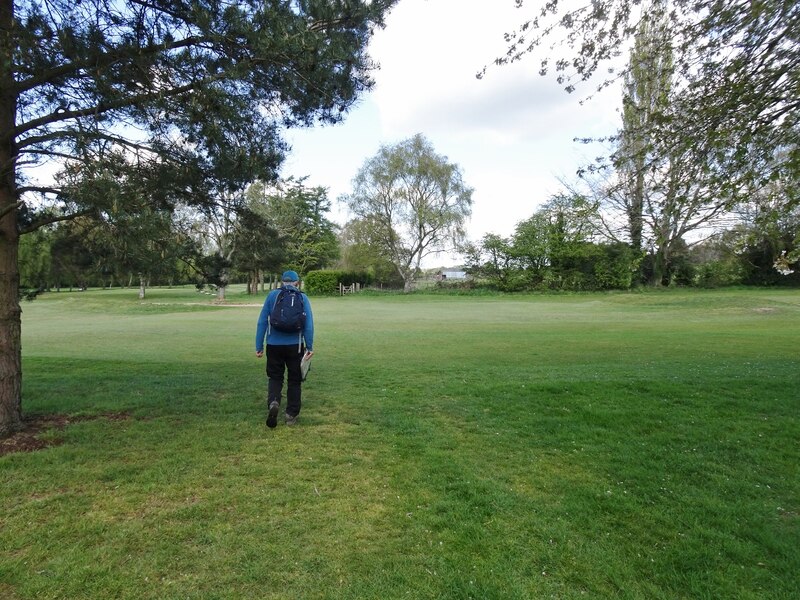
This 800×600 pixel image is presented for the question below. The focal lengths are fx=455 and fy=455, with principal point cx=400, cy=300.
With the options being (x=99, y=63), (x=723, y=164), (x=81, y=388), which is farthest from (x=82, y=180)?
(x=723, y=164)

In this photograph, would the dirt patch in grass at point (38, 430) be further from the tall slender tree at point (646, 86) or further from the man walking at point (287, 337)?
the tall slender tree at point (646, 86)

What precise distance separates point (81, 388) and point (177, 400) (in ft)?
6.87

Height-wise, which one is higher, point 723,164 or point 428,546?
point 723,164

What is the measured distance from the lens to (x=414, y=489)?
12.6 feet

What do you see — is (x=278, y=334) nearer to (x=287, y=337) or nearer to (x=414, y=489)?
(x=287, y=337)

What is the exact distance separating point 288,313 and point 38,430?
3094 mm

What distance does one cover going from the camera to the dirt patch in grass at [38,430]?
4.69m

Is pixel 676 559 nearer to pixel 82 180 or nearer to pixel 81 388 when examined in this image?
pixel 82 180

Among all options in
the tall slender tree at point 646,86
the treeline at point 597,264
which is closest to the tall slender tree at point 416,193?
the treeline at point 597,264

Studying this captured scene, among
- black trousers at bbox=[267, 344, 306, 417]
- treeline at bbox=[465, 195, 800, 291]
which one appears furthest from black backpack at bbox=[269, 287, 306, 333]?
treeline at bbox=[465, 195, 800, 291]

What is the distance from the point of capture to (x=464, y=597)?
2.55 metres

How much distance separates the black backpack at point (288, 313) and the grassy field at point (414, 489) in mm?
1244

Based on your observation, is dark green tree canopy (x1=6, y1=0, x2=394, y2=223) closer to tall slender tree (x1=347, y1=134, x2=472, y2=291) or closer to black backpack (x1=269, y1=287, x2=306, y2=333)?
black backpack (x1=269, y1=287, x2=306, y2=333)

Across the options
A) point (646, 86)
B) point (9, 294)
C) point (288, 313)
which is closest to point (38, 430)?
point (9, 294)
